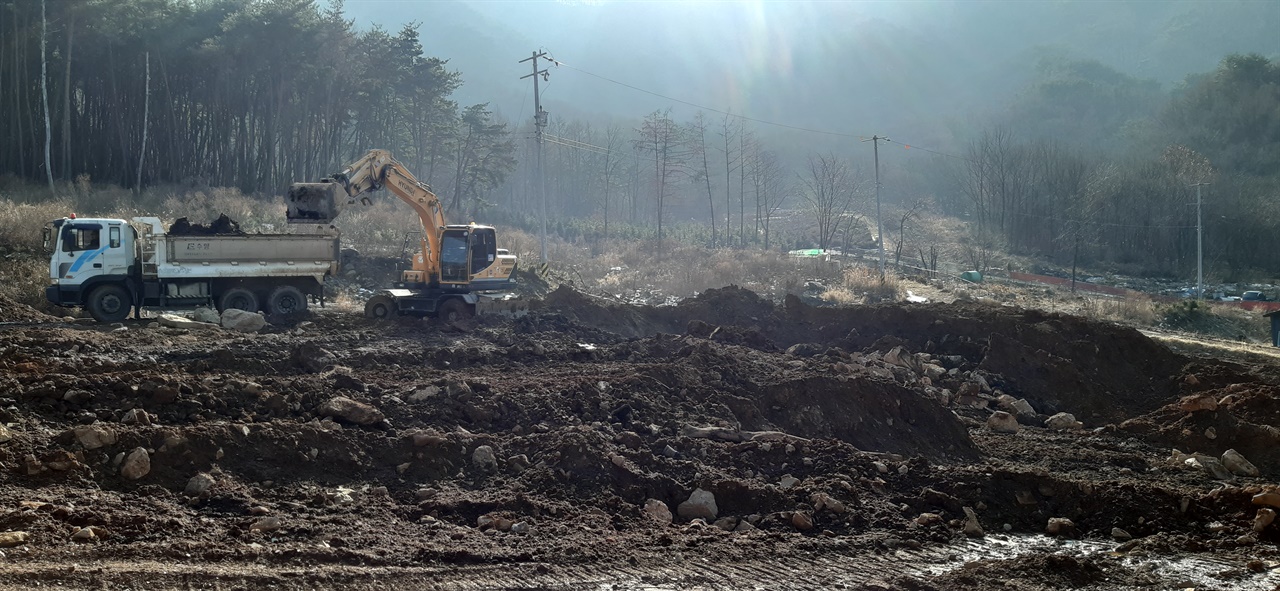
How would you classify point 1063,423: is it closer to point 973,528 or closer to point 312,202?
point 973,528

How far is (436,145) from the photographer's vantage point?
169ft

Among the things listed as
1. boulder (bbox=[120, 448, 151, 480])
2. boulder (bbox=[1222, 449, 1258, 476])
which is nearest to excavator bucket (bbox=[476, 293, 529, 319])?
boulder (bbox=[120, 448, 151, 480])

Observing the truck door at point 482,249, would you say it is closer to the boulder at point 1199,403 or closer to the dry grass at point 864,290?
the dry grass at point 864,290

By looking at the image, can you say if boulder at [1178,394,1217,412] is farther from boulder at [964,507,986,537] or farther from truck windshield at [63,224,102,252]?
truck windshield at [63,224,102,252]

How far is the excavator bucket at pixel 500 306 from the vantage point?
65.0 ft

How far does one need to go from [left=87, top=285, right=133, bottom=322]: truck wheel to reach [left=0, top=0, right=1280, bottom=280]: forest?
17.8 metres

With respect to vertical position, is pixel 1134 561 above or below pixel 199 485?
below

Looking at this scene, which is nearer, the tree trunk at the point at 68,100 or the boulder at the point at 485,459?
the boulder at the point at 485,459

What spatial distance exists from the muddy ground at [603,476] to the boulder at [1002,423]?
0.43 feet

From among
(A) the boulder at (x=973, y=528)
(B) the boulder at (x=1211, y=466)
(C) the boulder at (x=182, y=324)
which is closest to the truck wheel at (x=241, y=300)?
(C) the boulder at (x=182, y=324)

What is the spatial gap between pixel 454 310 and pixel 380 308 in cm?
172

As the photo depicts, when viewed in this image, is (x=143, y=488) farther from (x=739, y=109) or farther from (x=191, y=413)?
(x=739, y=109)

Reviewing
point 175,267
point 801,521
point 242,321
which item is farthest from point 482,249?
point 801,521

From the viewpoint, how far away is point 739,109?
5133 inches
